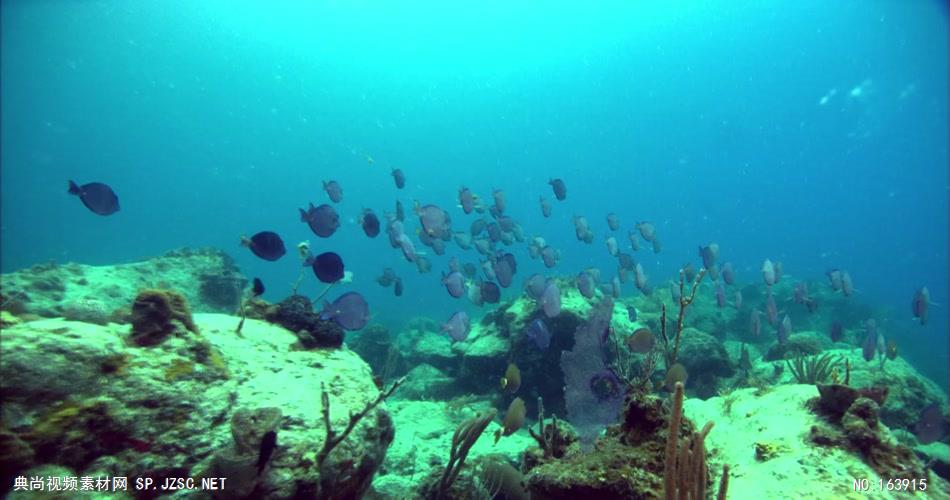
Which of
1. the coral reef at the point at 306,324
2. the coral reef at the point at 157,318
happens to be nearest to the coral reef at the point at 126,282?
the coral reef at the point at 306,324

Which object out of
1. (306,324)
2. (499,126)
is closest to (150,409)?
(306,324)

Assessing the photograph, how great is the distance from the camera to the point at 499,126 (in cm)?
11194

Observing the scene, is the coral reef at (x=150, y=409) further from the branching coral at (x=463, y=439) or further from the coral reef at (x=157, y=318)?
the branching coral at (x=463, y=439)

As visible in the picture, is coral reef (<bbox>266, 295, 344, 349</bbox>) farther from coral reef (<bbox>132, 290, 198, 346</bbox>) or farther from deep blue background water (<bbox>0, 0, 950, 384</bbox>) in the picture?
Result: deep blue background water (<bbox>0, 0, 950, 384</bbox>)

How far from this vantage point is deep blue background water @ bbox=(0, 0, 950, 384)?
6059cm

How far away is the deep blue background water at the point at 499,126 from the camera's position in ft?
199

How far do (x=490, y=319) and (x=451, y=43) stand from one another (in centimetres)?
7216

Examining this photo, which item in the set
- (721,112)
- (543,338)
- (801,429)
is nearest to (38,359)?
(801,429)

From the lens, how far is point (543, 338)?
731 cm

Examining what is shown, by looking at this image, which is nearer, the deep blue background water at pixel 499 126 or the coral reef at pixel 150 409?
the coral reef at pixel 150 409

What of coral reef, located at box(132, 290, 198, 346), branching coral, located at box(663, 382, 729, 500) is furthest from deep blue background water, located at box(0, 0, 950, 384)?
branching coral, located at box(663, 382, 729, 500)

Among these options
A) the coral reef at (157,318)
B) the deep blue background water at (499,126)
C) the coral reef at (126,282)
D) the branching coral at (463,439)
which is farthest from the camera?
the deep blue background water at (499,126)

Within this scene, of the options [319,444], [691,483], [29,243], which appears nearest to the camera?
[691,483]

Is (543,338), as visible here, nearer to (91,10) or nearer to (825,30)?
(825,30)
